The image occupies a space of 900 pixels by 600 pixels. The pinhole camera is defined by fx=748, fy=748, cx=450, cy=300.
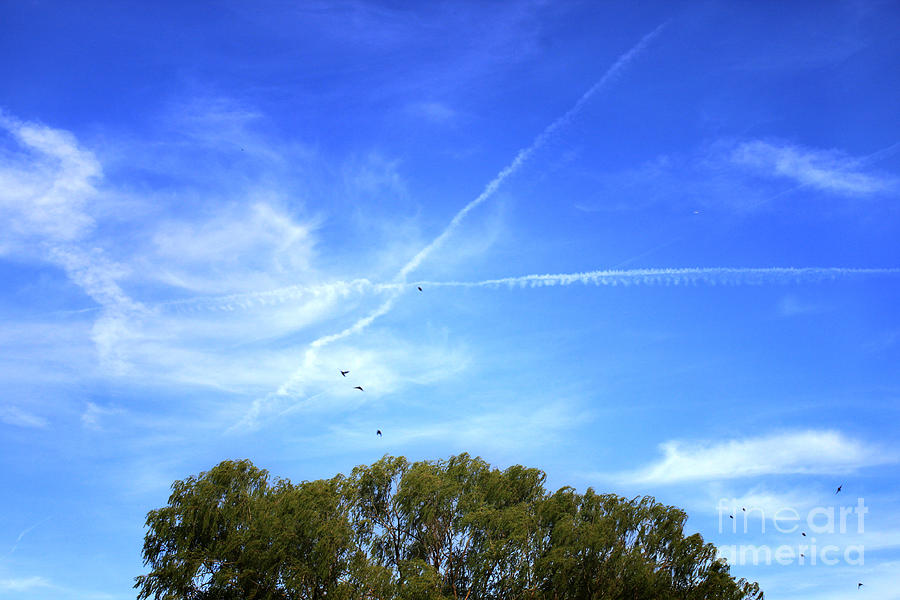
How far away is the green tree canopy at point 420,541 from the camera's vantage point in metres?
24.1

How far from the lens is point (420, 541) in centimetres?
2786

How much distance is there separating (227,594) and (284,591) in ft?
6.08

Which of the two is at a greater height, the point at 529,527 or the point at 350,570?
the point at 529,527

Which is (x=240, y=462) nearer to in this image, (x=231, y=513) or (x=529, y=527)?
(x=231, y=513)

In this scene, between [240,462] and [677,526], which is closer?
[240,462]

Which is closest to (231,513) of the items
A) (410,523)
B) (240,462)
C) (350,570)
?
(240,462)

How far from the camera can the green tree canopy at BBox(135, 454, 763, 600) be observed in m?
Result: 24.1

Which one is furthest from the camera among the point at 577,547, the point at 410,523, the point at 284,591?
the point at 410,523

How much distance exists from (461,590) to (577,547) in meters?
4.36

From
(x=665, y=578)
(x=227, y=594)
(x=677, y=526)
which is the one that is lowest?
(x=227, y=594)

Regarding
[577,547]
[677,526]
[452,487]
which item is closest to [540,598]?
[577,547]

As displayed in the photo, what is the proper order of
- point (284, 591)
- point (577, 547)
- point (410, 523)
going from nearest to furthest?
1. point (284, 591)
2. point (577, 547)
3. point (410, 523)

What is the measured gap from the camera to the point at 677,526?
29.2m

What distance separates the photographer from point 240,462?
27297 millimetres
